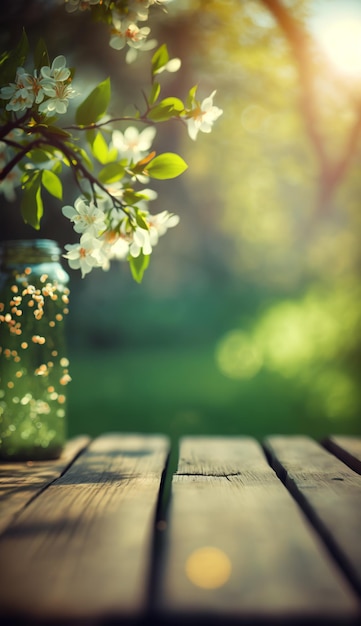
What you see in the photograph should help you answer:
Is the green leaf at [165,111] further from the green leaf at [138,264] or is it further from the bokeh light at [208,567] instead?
the bokeh light at [208,567]

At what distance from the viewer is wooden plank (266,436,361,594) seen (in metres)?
0.78

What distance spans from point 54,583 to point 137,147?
111 cm

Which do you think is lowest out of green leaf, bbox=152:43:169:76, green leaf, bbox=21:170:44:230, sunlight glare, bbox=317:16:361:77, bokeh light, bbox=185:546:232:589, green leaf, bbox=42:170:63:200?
bokeh light, bbox=185:546:232:589

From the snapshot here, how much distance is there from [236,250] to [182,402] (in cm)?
496

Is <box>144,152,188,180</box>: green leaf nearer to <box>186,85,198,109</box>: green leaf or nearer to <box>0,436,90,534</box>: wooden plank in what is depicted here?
<box>186,85,198,109</box>: green leaf

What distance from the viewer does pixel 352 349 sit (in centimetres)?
598

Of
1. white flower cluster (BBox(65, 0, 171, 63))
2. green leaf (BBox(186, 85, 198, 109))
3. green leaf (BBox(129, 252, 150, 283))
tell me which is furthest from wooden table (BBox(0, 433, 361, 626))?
white flower cluster (BBox(65, 0, 171, 63))

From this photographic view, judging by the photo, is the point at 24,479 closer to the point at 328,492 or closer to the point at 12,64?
the point at 328,492

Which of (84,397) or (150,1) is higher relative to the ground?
(150,1)

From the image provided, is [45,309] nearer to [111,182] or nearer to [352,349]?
[111,182]

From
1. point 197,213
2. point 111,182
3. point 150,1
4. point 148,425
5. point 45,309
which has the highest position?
point 197,213

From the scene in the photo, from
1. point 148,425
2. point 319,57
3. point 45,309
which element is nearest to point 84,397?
point 148,425

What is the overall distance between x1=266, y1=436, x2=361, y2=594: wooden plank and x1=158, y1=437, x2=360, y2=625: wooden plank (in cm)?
2

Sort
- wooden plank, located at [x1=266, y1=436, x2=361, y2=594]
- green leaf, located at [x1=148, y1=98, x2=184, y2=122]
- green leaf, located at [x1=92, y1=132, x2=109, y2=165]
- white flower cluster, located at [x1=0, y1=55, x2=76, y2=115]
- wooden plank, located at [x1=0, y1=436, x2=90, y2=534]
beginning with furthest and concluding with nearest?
green leaf, located at [x1=92, y1=132, x2=109, y2=165] < green leaf, located at [x1=148, y1=98, x2=184, y2=122] < white flower cluster, located at [x1=0, y1=55, x2=76, y2=115] < wooden plank, located at [x1=0, y1=436, x2=90, y2=534] < wooden plank, located at [x1=266, y1=436, x2=361, y2=594]
